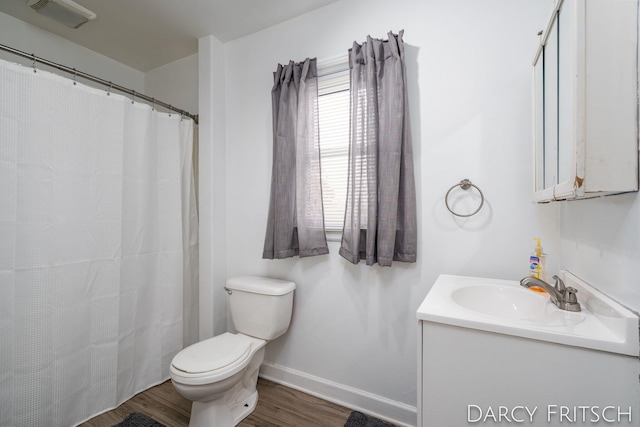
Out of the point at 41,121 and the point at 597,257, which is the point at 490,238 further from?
the point at 41,121

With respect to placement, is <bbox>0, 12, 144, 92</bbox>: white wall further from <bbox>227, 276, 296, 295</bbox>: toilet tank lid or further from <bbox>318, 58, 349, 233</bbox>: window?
<bbox>227, 276, 296, 295</bbox>: toilet tank lid

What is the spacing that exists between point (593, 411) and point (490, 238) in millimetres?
811

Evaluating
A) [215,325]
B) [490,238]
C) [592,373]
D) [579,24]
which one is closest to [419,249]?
[490,238]

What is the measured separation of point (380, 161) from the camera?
1522 mm

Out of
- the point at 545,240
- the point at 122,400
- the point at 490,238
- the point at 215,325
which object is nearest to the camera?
the point at 545,240

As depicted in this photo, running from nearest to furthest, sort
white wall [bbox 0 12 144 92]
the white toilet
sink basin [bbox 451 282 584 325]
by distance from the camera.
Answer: sink basin [bbox 451 282 584 325] → the white toilet → white wall [bbox 0 12 144 92]

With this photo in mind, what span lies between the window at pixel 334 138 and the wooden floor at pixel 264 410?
1.08m

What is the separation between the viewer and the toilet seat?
53.5 inches

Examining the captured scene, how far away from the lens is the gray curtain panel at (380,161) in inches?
58.5

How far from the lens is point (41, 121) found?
4.82 feet

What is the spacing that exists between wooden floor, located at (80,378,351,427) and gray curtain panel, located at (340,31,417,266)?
0.93 metres

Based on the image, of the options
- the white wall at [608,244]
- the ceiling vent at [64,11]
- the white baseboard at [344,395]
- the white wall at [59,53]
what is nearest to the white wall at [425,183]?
the white baseboard at [344,395]

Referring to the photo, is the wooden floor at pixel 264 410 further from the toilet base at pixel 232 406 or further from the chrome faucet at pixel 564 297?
the chrome faucet at pixel 564 297

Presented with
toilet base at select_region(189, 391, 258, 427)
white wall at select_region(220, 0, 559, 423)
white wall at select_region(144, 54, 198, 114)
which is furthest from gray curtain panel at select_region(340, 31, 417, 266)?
white wall at select_region(144, 54, 198, 114)
